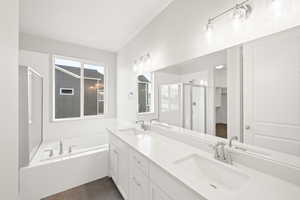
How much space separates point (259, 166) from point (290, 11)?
1.06 m

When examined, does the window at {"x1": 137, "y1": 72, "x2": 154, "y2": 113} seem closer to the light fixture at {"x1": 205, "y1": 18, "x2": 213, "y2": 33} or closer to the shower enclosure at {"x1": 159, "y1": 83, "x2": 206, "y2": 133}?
the shower enclosure at {"x1": 159, "y1": 83, "x2": 206, "y2": 133}

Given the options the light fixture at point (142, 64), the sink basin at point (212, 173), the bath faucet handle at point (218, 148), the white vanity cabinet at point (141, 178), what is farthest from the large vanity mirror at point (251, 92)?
the light fixture at point (142, 64)

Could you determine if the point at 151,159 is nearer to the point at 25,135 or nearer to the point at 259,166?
the point at 259,166

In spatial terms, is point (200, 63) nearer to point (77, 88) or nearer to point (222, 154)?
point (222, 154)

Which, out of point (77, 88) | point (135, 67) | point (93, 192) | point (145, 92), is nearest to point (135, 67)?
point (135, 67)

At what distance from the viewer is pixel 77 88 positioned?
10.9 ft

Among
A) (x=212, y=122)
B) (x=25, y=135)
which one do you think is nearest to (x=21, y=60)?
(x=25, y=135)

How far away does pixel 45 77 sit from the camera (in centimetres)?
282

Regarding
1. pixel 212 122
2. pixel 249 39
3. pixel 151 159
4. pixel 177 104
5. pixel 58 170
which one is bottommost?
pixel 58 170

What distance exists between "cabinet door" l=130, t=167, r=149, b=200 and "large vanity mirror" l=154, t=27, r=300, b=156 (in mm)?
781

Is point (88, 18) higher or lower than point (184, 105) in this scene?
higher

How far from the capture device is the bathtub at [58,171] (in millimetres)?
1773

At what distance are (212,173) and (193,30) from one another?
144 cm

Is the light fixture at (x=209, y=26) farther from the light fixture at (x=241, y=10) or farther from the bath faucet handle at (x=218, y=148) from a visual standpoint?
the bath faucet handle at (x=218, y=148)
